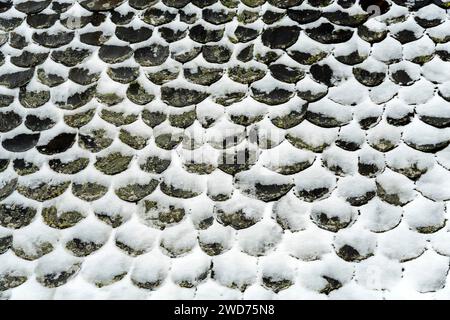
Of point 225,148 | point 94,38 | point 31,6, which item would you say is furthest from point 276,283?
point 31,6

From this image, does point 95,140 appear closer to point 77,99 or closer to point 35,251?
point 77,99

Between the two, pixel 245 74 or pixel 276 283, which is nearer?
pixel 276 283

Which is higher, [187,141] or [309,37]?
[309,37]

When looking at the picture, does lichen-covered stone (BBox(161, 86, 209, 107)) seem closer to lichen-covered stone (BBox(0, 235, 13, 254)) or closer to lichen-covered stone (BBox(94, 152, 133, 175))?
lichen-covered stone (BBox(94, 152, 133, 175))

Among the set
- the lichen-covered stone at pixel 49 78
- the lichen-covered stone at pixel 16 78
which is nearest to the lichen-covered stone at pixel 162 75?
the lichen-covered stone at pixel 49 78

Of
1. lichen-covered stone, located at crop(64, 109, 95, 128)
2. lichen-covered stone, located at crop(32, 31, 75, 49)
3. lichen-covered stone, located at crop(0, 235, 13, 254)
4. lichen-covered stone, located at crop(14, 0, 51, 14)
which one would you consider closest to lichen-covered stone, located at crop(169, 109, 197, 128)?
lichen-covered stone, located at crop(64, 109, 95, 128)

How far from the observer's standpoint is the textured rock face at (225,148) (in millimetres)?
2619

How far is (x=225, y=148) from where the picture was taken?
2936mm

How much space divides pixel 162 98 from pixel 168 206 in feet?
2.34

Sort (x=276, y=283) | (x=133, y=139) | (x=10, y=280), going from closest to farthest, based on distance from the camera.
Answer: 1. (x=276, y=283)
2. (x=10, y=280)
3. (x=133, y=139)

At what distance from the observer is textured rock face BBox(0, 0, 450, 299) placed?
2.62 meters

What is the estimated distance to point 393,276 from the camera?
8.35 ft

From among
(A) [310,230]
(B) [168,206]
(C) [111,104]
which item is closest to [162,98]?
(C) [111,104]

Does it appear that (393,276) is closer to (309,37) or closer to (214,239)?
(214,239)
